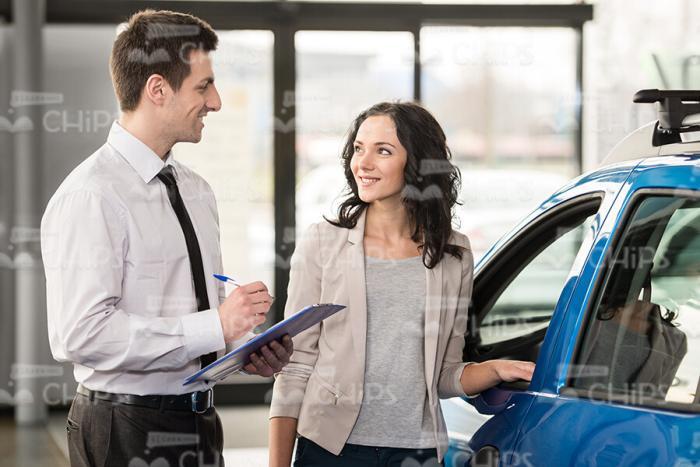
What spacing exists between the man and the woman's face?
366 millimetres

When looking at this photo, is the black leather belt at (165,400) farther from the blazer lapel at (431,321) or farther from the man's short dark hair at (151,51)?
the man's short dark hair at (151,51)

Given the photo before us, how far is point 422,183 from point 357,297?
0.30 m

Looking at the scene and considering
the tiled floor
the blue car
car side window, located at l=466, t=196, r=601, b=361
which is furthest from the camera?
the tiled floor

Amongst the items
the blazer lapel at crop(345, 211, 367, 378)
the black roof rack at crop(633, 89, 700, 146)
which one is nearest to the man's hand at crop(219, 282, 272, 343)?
the blazer lapel at crop(345, 211, 367, 378)

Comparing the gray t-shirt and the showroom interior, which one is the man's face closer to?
the gray t-shirt

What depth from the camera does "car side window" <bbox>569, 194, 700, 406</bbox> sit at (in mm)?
1892

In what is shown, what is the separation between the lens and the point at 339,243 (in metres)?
2.34

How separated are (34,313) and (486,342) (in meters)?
3.79

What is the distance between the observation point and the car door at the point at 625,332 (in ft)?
5.98

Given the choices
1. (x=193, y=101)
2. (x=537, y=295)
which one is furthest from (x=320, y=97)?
(x=193, y=101)

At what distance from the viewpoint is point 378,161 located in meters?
2.37

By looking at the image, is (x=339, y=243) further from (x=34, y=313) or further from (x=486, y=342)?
(x=34, y=313)

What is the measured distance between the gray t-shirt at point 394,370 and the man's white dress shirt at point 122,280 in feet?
1.18

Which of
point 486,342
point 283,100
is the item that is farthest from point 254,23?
point 486,342
